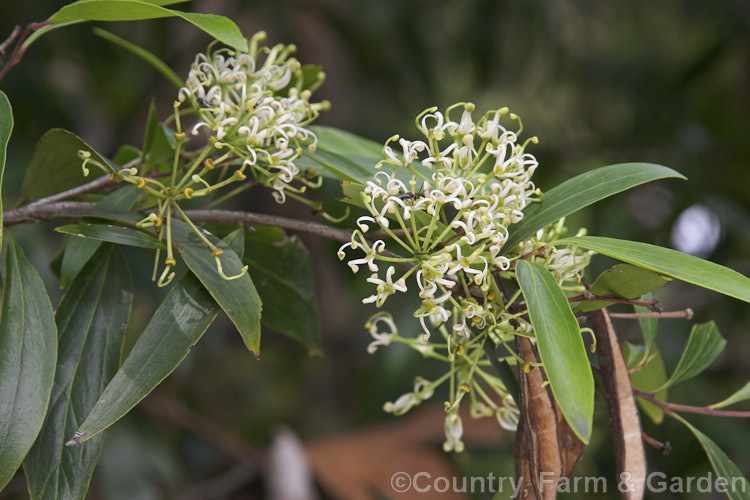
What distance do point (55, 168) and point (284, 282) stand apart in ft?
0.75

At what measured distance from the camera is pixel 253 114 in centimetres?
54

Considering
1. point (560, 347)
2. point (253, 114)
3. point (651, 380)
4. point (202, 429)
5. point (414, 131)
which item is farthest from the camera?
point (414, 131)

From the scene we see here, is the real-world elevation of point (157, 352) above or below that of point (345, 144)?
below

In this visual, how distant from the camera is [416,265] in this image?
491 millimetres

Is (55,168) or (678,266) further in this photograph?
(55,168)

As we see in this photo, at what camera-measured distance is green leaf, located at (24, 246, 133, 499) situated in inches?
20.7

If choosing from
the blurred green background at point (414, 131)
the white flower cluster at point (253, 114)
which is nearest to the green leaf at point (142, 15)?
the white flower cluster at point (253, 114)

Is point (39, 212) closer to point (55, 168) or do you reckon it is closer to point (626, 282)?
point (55, 168)

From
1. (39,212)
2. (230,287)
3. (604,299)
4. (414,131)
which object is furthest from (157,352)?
(414,131)

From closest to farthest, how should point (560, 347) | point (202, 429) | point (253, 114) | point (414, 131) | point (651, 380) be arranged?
point (560, 347) → point (253, 114) → point (651, 380) → point (202, 429) → point (414, 131)

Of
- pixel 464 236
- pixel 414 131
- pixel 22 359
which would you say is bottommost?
pixel 22 359

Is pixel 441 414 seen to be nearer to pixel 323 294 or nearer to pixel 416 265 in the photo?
pixel 323 294

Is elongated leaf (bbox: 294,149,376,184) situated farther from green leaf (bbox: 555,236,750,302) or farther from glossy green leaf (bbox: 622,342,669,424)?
glossy green leaf (bbox: 622,342,669,424)

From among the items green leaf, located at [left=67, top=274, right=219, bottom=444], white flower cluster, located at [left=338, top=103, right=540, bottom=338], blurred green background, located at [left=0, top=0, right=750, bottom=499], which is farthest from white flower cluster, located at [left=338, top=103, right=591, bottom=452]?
blurred green background, located at [left=0, top=0, right=750, bottom=499]
